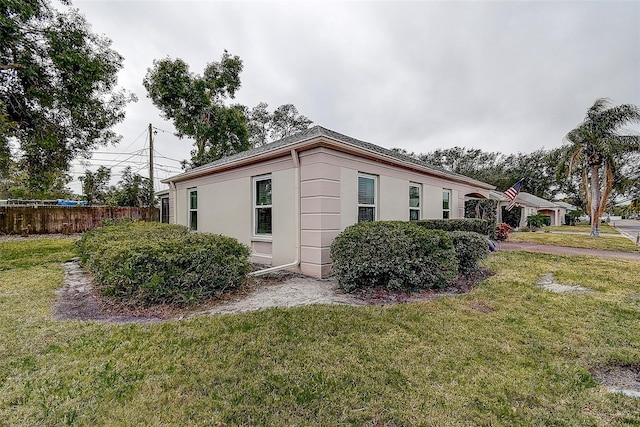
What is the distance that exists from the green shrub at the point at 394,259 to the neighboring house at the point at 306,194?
1113mm

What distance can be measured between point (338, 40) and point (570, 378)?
988cm

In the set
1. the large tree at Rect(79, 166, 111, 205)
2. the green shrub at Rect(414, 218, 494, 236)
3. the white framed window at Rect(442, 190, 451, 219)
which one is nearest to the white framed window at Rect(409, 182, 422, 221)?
the green shrub at Rect(414, 218, 494, 236)

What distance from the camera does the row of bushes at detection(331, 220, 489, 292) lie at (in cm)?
477

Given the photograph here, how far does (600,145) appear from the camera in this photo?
46.1 feet

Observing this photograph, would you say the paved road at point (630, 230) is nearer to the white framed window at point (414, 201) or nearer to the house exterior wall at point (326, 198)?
the white framed window at point (414, 201)

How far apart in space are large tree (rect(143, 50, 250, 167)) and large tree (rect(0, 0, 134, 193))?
23.5ft

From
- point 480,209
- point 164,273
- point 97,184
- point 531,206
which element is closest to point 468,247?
point 164,273

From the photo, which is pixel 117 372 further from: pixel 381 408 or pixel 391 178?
pixel 391 178

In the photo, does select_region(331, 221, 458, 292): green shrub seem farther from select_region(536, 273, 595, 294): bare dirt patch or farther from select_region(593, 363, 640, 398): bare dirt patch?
select_region(593, 363, 640, 398): bare dirt patch

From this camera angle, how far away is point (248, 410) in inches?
77.0

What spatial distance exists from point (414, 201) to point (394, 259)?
15.5 feet

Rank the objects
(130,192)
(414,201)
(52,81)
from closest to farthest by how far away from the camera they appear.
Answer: (52,81), (414,201), (130,192)

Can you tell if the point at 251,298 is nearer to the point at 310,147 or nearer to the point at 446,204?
the point at 310,147

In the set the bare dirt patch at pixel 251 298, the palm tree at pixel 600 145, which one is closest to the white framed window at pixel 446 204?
the bare dirt patch at pixel 251 298
